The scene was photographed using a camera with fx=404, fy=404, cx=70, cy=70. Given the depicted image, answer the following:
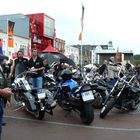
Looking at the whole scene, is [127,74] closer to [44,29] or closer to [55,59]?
[55,59]

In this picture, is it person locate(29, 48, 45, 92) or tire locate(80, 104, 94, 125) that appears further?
person locate(29, 48, 45, 92)

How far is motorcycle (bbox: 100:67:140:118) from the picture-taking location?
10.3m

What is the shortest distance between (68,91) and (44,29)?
5940 centimetres

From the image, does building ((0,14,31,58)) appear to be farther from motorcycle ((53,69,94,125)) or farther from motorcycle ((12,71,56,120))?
motorcycle ((53,69,94,125))

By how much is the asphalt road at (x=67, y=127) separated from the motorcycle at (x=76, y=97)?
26 centimetres

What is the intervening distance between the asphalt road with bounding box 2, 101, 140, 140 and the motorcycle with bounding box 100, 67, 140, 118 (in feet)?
0.91

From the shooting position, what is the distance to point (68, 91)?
972 cm

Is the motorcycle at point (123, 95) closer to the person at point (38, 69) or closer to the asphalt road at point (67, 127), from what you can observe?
the asphalt road at point (67, 127)

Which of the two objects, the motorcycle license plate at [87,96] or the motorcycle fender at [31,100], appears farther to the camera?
the motorcycle fender at [31,100]

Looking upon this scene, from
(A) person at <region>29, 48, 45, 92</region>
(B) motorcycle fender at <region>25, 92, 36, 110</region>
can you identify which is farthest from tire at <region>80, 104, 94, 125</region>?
(A) person at <region>29, 48, 45, 92</region>

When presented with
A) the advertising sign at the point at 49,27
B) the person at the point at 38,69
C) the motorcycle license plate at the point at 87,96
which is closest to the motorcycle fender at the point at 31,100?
the motorcycle license plate at the point at 87,96

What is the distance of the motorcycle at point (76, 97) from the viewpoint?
29.7ft

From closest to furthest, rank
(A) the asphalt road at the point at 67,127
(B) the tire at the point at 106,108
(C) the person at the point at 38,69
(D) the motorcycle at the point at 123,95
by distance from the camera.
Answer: (A) the asphalt road at the point at 67,127
(B) the tire at the point at 106,108
(D) the motorcycle at the point at 123,95
(C) the person at the point at 38,69

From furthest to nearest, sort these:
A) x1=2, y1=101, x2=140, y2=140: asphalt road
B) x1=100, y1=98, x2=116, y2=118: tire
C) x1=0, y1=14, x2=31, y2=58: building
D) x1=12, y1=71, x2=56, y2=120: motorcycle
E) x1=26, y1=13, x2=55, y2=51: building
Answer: x1=26, y1=13, x2=55, y2=51: building, x1=0, y1=14, x2=31, y2=58: building, x1=100, y1=98, x2=116, y2=118: tire, x1=12, y1=71, x2=56, y2=120: motorcycle, x1=2, y1=101, x2=140, y2=140: asphalt road
